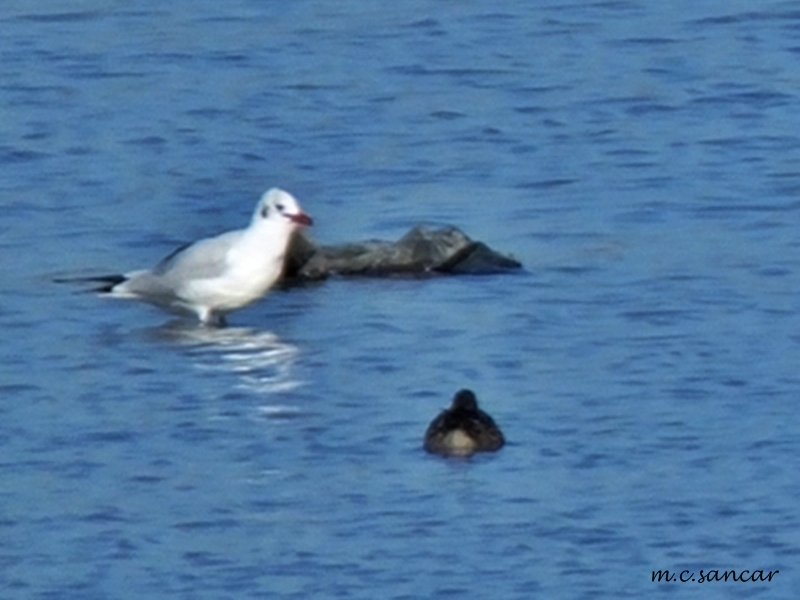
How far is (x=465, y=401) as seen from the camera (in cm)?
1119

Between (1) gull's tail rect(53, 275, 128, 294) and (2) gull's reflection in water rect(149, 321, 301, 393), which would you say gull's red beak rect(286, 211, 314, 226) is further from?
(1) gull's tail rect(53, 275, 128, 294)

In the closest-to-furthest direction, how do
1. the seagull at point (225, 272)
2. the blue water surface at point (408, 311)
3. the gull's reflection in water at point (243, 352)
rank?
the blue water surface at point (408, 311), the gull's reflection in water at point (243, 352), the seagull at point (225, 272)

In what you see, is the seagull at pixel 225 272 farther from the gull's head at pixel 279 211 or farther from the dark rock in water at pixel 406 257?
the dark rock in water at pixel 406 257

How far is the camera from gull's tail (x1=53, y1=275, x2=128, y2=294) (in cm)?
1367

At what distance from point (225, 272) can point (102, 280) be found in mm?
719

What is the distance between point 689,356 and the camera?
12375 millimetres

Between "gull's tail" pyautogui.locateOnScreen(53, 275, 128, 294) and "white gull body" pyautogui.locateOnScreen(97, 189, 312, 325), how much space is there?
14 mm

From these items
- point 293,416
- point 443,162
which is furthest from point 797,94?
point 293,416

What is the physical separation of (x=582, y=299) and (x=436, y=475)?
272 cm

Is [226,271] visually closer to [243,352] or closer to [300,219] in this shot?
[300,219]

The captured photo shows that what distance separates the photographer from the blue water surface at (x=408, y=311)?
33.6 ft

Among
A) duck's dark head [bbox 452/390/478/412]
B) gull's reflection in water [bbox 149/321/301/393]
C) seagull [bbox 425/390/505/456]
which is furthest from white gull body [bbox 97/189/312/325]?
seagull [bbox 425/390/505/456]

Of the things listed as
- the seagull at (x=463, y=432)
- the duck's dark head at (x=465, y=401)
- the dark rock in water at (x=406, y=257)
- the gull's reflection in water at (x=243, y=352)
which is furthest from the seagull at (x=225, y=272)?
the seagull at (x=463, y=432)

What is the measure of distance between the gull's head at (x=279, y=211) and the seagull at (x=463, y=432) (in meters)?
2.49
